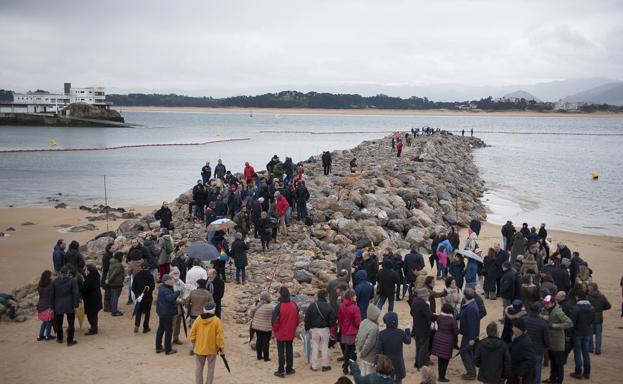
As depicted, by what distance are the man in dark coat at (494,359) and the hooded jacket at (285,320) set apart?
309 centimetres

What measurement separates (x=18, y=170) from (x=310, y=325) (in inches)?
1966

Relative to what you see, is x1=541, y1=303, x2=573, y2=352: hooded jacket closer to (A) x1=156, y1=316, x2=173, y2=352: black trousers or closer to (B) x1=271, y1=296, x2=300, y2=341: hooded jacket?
(B) x1=271, y1=296, x2=300, y2=341: hooded jacket

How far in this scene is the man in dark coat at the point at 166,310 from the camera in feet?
33.2

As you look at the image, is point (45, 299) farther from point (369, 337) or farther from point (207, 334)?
point (369, 337)

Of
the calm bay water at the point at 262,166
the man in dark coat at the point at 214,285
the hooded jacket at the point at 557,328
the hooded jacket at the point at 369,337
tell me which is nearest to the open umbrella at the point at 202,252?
the man in dark coat at the point at 214,285

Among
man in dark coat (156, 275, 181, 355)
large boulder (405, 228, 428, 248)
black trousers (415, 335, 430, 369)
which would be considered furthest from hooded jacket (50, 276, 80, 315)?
large boulder (405, 228, 428, 248)

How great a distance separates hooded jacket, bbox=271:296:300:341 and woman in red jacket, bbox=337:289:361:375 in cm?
78

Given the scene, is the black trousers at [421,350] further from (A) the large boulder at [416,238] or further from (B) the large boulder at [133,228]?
(B) the large boulder at [133,228]

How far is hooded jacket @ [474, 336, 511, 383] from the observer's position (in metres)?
8.00

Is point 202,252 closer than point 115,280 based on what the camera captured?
No

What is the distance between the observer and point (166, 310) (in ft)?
33.3

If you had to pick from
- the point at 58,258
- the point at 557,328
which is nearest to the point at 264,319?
the point at 557,328

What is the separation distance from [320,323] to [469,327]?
242 cm

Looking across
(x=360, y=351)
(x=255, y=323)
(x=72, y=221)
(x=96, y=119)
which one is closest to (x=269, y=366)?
(x=255, y=323)
